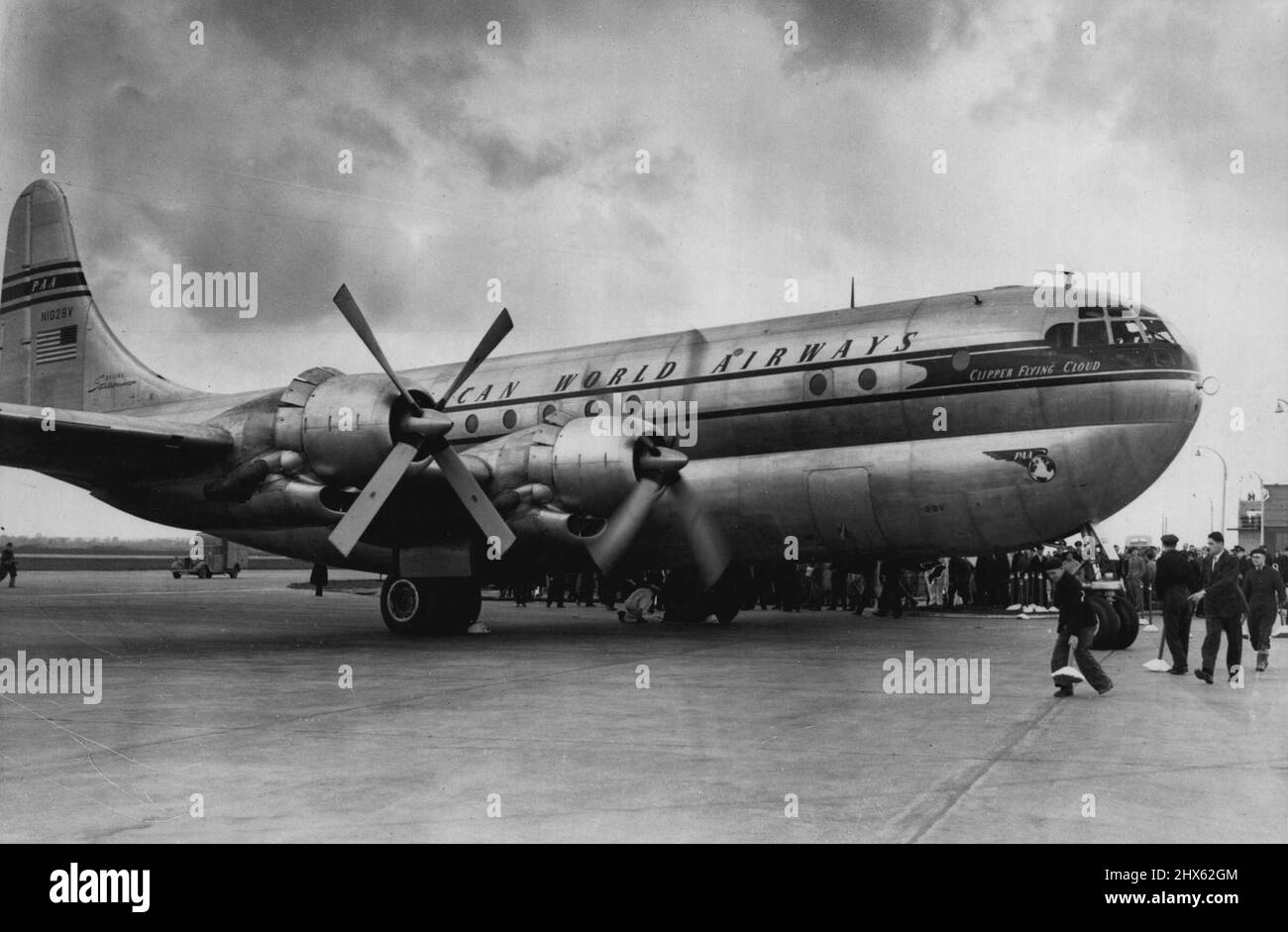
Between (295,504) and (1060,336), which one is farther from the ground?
(1060,336)

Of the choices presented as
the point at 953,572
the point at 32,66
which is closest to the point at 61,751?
the point at 32,66

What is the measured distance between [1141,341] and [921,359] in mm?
3096

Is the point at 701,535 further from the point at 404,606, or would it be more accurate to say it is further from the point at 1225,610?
the point at 1225,610

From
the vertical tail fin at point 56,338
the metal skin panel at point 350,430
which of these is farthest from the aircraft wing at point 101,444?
the vertical tail fin at point 56,338

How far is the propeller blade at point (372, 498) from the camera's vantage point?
14.9 m

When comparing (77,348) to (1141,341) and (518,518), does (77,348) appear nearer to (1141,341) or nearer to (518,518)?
(518,518)

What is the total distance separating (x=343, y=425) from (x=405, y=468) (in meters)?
1.13

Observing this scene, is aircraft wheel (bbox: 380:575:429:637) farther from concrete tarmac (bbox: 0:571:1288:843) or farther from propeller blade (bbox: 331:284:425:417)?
propeller blade (bbox: 331:284:425:417)

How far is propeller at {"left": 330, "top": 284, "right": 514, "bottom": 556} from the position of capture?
14.9 m

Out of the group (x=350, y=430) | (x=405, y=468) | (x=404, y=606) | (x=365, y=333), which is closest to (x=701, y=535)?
(x=405, y=468)

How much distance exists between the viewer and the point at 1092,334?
1540 cm
